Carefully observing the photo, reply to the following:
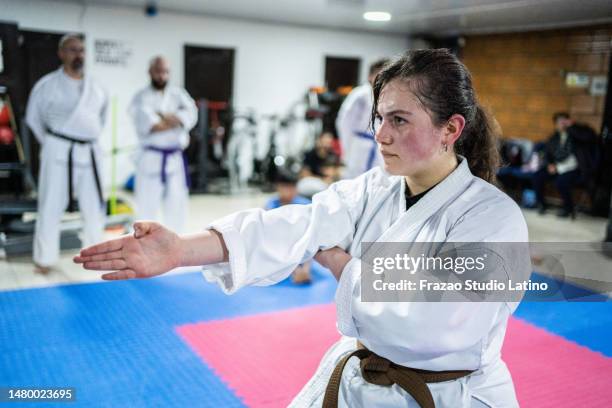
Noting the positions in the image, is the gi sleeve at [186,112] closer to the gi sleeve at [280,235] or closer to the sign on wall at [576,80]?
the gi sleeve at [280,235]

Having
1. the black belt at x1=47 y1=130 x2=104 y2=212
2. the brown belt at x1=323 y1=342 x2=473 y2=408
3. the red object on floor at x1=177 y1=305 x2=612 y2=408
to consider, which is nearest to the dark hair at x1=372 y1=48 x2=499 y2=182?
the brown belt at x1=323 y1=342 x2=473 y2=408

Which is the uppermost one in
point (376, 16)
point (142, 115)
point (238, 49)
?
point (376, 16)

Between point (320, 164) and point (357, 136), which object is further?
point (320, 164)

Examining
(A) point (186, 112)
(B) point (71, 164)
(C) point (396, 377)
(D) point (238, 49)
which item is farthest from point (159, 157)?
(D) point (238, 49)

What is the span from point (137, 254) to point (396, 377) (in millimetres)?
617

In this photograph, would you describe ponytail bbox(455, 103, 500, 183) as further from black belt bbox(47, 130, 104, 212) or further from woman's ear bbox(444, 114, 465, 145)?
black belt bbox(47, 130, 104, 212)

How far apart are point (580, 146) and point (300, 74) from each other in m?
4.34

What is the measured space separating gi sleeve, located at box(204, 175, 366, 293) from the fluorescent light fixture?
622 cm

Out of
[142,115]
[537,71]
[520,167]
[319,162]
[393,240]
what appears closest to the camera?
[393,240]

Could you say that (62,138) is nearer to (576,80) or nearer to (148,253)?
(148,253)

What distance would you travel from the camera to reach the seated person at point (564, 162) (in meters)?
6.54

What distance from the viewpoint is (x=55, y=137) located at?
4102 mm

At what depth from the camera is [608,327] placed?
3188 mm

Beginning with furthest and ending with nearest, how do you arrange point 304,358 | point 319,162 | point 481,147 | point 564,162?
point 319,162 < point 564,162 < point 304,358 < point 481,147
